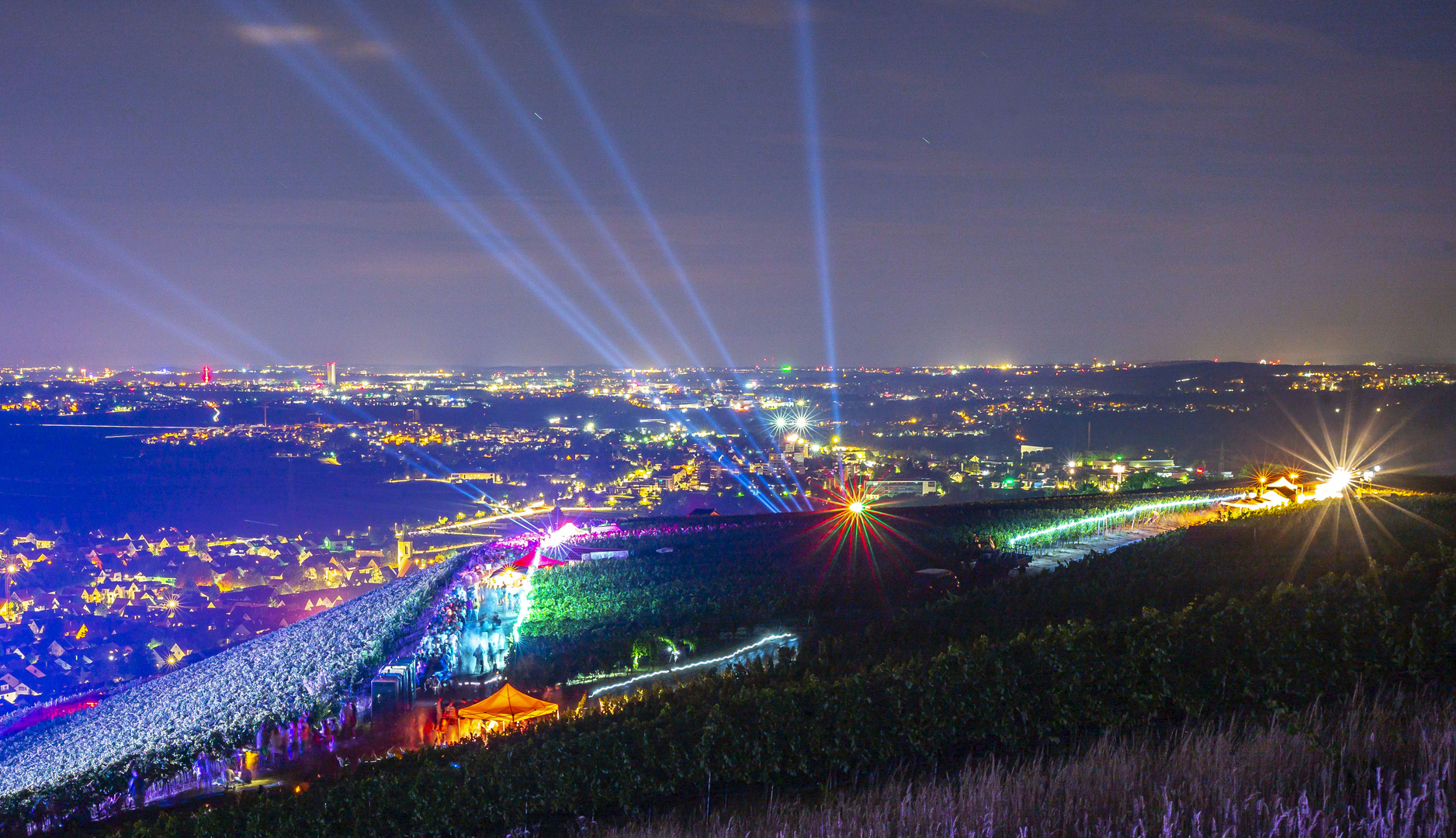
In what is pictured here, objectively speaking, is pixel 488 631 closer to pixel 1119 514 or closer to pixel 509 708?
pixel 509 708

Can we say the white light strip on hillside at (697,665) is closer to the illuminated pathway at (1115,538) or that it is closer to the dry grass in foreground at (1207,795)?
the dry grass in foreground at (1207,795)

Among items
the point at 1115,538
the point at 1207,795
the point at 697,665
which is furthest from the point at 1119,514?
the point at 1207,795

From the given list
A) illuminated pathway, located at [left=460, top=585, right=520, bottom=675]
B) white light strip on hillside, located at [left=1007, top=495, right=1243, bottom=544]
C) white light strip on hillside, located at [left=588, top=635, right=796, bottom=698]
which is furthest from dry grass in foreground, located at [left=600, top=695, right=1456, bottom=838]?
white light strip on hillside, located at [left=1007, top=495, right=1243, bottom=544]

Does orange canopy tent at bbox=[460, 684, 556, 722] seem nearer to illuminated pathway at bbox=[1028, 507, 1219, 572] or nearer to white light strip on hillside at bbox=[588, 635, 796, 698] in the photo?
white light strip on hillside at bbox=[588, 635, 796, 698]

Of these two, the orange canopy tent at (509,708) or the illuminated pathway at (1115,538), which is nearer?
the orange canopy tent at (509,708)

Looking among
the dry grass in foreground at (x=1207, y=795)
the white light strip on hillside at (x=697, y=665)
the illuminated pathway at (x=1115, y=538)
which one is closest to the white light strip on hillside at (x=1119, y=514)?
the illuminated pathway at (x=1115, y=538)
